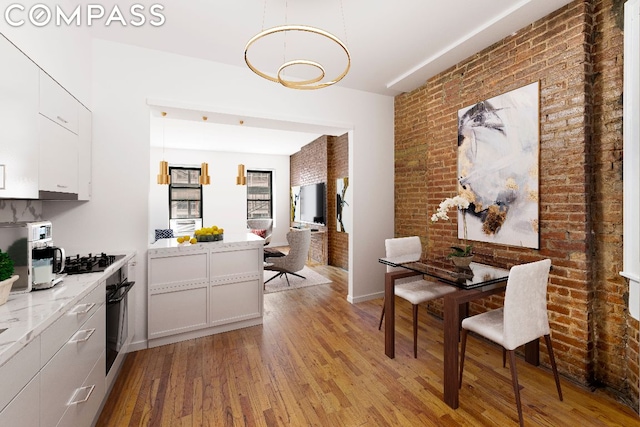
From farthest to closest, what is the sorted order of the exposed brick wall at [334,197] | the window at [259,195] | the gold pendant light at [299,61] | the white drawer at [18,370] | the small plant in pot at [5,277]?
the window at [259,195], the exposed brick wall at [334,197], the gold pendant light at [299,61], the small plant in pot at [5,277], the white drawer at [18,370]

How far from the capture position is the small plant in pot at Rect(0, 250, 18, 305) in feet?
4.29

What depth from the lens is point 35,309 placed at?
125cm

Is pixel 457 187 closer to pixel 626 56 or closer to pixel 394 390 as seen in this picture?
pixel 626 56

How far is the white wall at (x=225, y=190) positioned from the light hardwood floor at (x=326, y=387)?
218 inches

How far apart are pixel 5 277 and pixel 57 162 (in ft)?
2.94

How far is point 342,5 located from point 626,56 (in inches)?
75.0

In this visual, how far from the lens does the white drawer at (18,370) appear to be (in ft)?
2.95

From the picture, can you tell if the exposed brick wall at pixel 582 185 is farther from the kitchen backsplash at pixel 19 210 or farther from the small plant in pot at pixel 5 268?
the kitchen backsplash at pixel 19 210

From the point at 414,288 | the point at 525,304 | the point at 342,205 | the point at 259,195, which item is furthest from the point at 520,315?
the point at 259,195

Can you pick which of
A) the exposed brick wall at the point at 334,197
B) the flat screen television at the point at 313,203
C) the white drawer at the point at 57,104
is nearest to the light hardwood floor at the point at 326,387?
the white drawer at the point at 57,104

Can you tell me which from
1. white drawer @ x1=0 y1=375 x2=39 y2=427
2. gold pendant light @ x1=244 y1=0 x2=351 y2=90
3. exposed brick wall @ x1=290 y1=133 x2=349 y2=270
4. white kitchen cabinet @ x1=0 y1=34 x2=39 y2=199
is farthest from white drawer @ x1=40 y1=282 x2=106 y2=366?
exposed brick wall @ x1=290 y1=133 x2=349 y2=270

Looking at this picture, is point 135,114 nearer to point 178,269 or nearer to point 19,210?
point 19,210

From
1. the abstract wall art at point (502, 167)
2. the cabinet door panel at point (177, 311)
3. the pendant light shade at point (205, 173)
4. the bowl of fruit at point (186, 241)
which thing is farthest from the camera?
the pendant light shade at point (205, 173)

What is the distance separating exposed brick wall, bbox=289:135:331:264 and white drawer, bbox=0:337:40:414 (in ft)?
17.2
